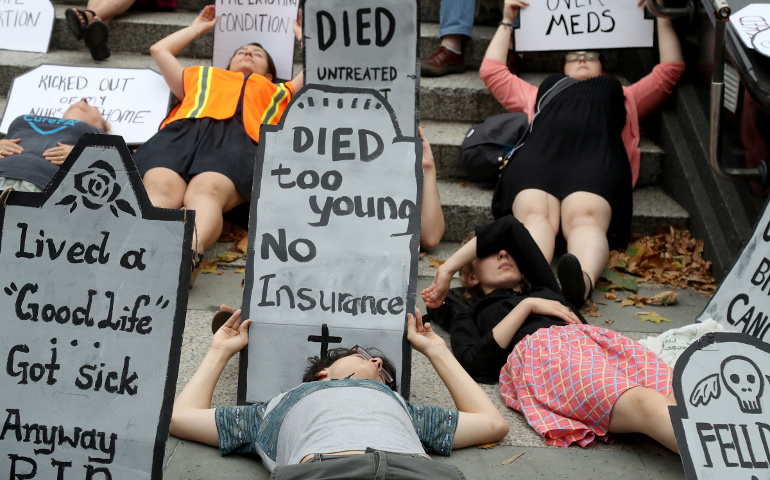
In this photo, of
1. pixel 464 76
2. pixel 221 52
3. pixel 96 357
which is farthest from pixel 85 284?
pixel 464 76

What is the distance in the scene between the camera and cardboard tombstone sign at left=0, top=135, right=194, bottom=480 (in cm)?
244

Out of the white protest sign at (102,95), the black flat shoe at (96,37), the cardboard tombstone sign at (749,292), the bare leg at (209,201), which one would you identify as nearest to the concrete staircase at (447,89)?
the black flat shoe at (96,37)

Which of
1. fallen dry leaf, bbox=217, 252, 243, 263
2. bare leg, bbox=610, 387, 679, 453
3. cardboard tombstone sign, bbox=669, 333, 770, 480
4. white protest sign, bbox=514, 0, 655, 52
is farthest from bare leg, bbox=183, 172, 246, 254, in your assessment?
cardboard tombstone sign, bbox=669, 333, 770, 480

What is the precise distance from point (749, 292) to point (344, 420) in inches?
76.5

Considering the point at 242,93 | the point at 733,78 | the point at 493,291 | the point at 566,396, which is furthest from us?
the point at 242,93

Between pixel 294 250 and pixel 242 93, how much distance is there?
2138 mm

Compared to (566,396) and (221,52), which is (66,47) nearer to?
(221,52)

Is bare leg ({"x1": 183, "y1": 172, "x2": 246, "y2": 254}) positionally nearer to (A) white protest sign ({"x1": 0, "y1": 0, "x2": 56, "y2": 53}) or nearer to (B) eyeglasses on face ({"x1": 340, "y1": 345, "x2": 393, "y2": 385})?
(B) eyeglasses on face ({"x1": 340, "y1": 345, "x2": 393, "y2": 385})

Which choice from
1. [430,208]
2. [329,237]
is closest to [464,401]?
[329,237]

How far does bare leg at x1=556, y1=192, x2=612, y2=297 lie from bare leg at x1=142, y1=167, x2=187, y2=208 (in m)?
2.08

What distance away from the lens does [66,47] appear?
632 cm

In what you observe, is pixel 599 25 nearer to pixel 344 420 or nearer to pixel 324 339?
pixel 324 339

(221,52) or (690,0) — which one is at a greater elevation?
(690,0)

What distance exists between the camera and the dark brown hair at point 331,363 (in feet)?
9.96
